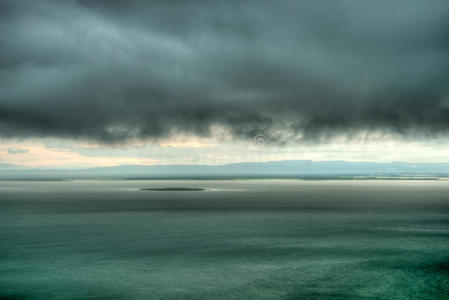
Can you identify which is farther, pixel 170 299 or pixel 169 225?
pixel 169 225

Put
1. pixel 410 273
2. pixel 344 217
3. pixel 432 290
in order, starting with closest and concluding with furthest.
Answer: pixel 432 290
pixel 410 273
pixel 344 217

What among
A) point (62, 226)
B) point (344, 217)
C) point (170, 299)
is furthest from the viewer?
point (344, 217)

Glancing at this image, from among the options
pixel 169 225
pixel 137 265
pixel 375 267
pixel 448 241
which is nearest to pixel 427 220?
pixel 448 241

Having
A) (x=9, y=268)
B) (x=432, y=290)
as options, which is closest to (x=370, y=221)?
(x=432, y=290)

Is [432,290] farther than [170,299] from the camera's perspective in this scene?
Yes

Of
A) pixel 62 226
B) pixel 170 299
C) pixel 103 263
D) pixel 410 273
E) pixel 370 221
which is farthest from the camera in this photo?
pixel 370 221

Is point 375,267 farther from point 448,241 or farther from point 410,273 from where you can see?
point 448,241

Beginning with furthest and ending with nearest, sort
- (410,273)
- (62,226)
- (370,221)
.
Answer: (370,221) < (62,226) < (410,273)

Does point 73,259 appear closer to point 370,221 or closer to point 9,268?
point 9,268

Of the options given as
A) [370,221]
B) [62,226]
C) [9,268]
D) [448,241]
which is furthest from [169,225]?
→ [448,241]
